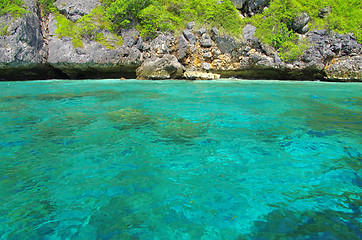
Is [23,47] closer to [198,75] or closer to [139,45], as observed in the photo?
[139,45]

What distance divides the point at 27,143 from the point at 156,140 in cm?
215

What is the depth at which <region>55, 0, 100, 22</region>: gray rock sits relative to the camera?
17359mm

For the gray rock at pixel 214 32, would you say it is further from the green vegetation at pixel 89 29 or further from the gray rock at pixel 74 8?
the gray rock at pixel 74 8

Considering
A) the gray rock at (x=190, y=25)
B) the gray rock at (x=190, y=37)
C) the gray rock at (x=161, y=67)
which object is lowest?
the gray rock at (x=161, y=67)

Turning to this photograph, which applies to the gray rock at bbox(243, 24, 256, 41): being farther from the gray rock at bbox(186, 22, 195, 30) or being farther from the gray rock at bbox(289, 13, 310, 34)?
the gray rock at bbox(186, 22, 195, 30)

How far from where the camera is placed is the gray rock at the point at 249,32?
655 inches

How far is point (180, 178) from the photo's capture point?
8.57ft

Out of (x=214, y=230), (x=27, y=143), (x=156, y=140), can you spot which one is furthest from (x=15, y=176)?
(x=214, y=230)

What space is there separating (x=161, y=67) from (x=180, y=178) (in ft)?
46.5

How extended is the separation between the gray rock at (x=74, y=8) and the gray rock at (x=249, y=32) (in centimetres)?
1254

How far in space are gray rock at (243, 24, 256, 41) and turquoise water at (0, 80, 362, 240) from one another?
1335cm

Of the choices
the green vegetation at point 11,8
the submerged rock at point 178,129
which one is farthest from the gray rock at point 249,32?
the green vegetation at point 11,8

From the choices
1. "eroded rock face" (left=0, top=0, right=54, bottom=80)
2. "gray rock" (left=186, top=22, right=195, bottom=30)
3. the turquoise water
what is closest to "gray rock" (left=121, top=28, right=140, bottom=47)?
"gray rock" (left=186, top=22, right=195, bottom=30)

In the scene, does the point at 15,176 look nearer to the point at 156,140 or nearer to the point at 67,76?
the point at 156,140
